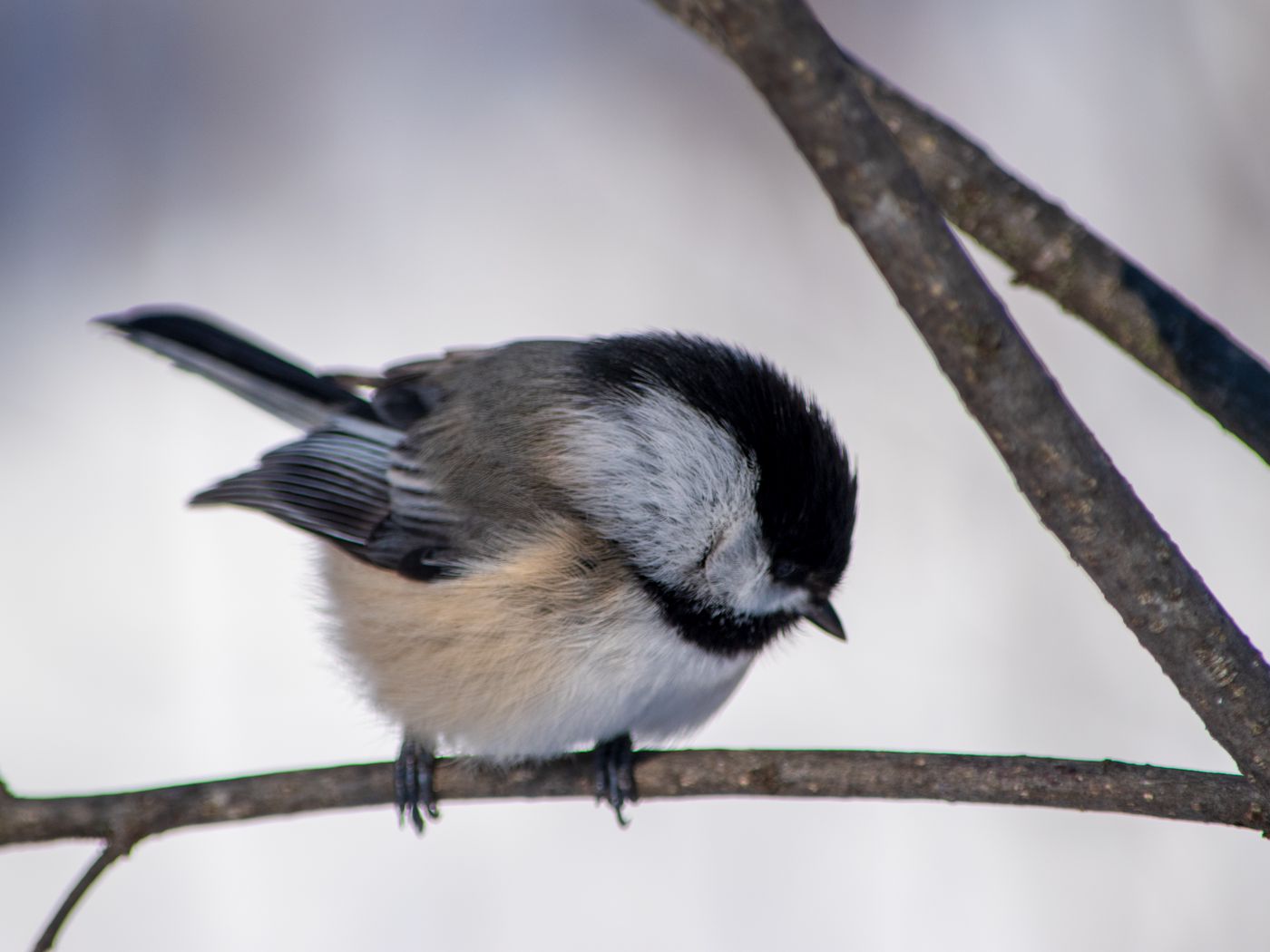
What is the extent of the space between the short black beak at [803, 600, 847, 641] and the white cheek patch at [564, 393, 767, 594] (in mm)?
103

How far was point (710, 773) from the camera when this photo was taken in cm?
127

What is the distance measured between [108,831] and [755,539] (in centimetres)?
83

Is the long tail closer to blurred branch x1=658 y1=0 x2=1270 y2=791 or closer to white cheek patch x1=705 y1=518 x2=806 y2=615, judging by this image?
white cheek patch x1=705 y1=518 x2=806 y2=615

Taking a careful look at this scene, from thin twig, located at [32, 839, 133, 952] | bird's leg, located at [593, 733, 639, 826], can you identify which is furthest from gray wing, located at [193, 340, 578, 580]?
thin twig, located at [32, 839, 133, 952]

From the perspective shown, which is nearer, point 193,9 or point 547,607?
point 547,607

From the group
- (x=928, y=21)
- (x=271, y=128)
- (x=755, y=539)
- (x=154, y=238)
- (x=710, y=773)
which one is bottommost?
(x=710, y=773)

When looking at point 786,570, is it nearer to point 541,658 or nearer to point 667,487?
point 667,487

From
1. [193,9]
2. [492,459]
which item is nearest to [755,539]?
[492,459]

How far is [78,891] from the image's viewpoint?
3.86 ft

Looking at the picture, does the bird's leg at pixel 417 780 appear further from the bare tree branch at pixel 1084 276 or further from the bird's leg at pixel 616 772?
the bare tree branch at pixel 1084 276

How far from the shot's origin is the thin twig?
114 cm

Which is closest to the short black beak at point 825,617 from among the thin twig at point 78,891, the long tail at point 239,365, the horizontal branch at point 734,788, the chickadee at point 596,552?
the chickadee at point 596,552

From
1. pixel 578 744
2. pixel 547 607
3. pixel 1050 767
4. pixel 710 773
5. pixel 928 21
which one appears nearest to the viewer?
pixel 1050 767

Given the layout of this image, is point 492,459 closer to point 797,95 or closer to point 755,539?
point 755,539
